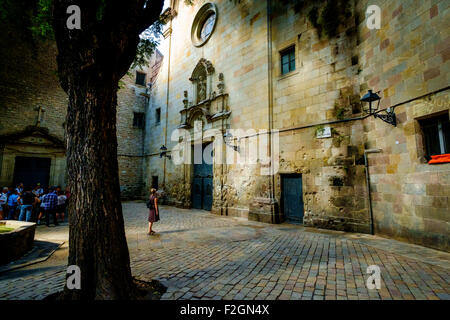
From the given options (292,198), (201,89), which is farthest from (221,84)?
(292,198)

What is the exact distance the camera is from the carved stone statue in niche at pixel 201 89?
40.7ft

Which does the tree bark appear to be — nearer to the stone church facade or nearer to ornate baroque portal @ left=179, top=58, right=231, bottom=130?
the stone church facade

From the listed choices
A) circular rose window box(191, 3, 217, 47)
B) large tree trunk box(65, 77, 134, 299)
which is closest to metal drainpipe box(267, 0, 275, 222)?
circular rose window box(191, 3, 217, 47)

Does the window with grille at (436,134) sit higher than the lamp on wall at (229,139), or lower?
lower

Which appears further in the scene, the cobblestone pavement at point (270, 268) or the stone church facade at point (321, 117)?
the stone church facade at point (321, 117)

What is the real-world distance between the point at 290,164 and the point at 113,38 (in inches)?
276

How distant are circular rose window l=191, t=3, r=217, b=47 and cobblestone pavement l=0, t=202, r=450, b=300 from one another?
11946 mm

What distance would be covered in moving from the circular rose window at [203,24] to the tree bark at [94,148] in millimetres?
11073

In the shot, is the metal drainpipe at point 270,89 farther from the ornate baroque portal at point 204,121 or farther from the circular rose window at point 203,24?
the circular rose window at point 203,24

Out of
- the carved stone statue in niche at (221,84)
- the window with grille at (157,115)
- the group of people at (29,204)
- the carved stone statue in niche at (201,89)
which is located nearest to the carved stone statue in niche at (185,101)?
the carved stone statue in niche at (201,89)

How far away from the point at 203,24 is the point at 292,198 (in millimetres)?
12227

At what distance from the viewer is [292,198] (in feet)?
26.8

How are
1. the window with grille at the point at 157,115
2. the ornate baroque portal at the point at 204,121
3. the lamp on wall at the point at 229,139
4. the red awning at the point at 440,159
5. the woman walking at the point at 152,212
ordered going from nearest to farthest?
the red awning at the point at 440,159
the woman walking at the point at 152,212
the lamp on wall at the point at 229,139
the ornate baroque portal at the point at 204,121
the window with grille at the point at 157,115

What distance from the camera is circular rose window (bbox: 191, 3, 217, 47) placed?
1259 centimetres
